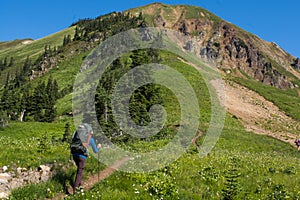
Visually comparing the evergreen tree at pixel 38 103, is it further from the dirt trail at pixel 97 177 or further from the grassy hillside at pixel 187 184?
the dirt trail at pixel 97 177

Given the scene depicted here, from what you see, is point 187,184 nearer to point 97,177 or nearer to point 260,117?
point 97,177

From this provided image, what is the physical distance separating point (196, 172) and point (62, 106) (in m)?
66.0

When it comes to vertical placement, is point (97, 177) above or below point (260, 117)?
below

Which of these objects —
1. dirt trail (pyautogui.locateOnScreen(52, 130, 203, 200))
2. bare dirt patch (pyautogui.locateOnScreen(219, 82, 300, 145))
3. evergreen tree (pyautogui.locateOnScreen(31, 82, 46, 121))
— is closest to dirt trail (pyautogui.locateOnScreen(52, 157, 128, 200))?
dirt trail (pyautogui.locateOnScreen(52, 130, 203, 200))

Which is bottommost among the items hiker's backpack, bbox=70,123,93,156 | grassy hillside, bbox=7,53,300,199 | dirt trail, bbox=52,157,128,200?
dirt trail, bbox=52,157,128,200

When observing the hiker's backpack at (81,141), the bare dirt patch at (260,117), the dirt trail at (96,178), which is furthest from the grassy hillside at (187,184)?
the bare dirt patch at (260,117)

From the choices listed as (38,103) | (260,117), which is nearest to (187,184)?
(38,103)

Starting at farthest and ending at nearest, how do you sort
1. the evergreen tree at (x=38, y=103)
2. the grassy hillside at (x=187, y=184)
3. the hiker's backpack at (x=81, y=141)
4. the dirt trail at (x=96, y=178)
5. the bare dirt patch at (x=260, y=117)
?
the evergreen tree at (x=38, y=103) → the bare dirt patch at (x=260, y=117) → the dirt trail at (x=96, y=178) → the hiker's backpack at (x=81, y=141) → the grassy hillside at (x=187, y=184)

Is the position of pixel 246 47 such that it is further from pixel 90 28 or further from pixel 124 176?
pixel 124 176

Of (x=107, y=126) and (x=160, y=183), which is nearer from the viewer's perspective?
(x=160, y=183)

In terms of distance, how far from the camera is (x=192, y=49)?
17875 cm

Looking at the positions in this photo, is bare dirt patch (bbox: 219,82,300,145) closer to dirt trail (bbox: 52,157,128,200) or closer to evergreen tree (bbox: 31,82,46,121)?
evergreen tree (bbox: 31,82,46,121)

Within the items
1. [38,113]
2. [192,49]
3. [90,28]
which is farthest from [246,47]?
[38,113]

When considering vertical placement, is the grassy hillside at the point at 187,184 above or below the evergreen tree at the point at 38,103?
below
